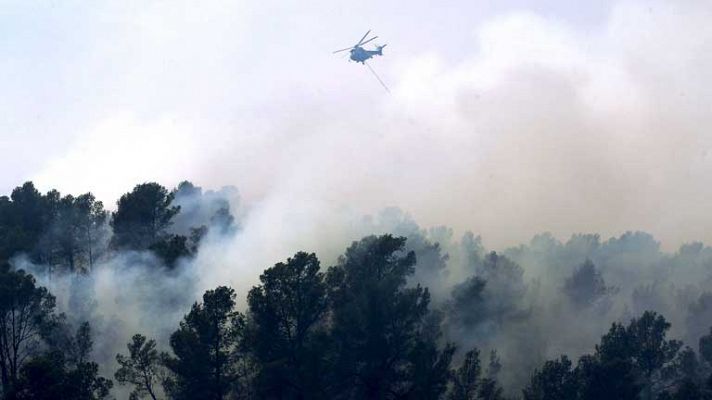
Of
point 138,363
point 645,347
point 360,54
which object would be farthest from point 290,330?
point 360,54

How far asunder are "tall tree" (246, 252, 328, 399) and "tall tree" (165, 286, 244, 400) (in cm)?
246

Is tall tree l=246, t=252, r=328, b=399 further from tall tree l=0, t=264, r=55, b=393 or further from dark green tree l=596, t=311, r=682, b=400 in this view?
dark green tree l=596, t=311, r=682, b=400

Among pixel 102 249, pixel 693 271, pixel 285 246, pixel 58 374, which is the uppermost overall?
pixel 693 271

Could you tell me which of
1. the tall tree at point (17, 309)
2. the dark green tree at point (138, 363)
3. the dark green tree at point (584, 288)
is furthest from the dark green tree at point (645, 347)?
the tall tree at point (17, 309)

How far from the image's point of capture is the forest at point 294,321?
250ft

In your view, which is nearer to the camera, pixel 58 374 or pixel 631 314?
pixel 58 374

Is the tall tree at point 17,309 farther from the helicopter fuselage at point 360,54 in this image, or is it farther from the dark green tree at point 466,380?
the helicopter fuselage at point 360,54

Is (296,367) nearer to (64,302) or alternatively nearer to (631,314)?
(64,302)

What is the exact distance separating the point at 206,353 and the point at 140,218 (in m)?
34.0

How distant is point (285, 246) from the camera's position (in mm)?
132875

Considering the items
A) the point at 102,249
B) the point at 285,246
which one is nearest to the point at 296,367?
the point at 102,249

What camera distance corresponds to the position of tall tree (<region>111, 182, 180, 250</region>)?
103500mm

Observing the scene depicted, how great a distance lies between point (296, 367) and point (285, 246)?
5698cm

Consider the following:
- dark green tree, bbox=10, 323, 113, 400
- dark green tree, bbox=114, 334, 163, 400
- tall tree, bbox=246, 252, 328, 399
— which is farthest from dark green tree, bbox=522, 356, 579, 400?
dark green tree, bbox=10, 323, 113, 400
